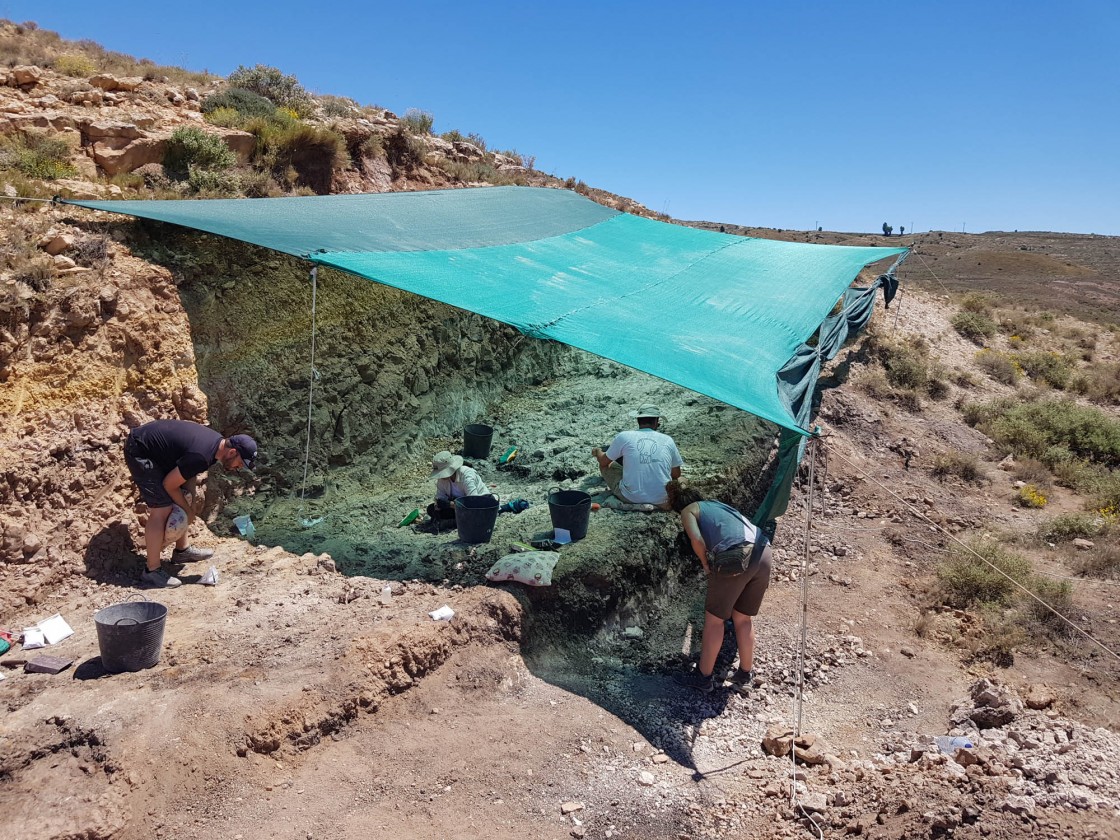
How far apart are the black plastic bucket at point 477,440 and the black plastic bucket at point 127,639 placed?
3977 millimetres

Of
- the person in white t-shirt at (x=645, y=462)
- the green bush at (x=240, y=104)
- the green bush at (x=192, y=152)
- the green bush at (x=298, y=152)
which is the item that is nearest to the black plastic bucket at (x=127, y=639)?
the person in white t-shirt at (x=645, y=462)

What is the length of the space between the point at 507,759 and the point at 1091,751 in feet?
10.1

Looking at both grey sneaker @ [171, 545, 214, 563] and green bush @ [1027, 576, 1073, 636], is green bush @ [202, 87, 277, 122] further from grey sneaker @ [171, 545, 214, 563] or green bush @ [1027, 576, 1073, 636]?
green bush @ [1027, 576, 1073, 636]

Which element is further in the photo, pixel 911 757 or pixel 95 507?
pixel 95 507

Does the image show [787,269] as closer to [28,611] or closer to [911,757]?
[911,757]

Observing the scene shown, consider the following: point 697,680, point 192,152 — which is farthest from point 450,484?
point 192,152

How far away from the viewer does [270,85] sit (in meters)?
13.0

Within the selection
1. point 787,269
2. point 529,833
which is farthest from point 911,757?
point 787,269

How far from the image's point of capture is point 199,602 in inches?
184

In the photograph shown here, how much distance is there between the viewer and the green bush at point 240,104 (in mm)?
10984

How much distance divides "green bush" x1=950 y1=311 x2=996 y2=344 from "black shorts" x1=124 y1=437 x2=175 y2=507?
50.1 ft

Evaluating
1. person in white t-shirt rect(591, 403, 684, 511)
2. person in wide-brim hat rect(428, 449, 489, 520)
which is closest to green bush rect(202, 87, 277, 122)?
person in wide-brim hat rect(428, 449, 489, 520)

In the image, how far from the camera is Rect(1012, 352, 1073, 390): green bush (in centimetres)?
1327

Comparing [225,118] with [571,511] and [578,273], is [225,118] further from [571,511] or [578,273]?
[571,511]
